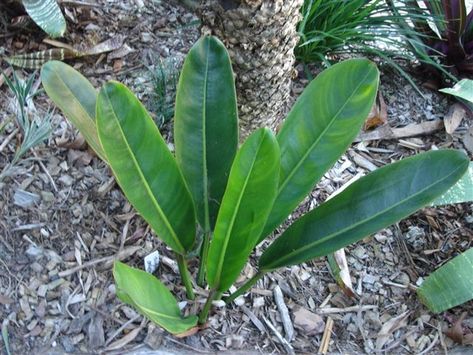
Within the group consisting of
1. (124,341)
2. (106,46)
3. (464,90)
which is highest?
(464,90)

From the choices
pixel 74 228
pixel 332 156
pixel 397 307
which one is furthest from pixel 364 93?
pixel 74 228

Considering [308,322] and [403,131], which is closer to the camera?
[308,322]

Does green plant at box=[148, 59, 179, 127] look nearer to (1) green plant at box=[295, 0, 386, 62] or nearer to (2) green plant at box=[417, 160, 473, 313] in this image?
(1) green plant at box=[295, 0, 386, 62]

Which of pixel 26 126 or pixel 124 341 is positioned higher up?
pixel 26 126

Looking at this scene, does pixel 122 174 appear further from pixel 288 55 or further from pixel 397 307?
pixel 397 307

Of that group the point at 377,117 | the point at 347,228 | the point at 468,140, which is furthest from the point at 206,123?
the point at 468,140

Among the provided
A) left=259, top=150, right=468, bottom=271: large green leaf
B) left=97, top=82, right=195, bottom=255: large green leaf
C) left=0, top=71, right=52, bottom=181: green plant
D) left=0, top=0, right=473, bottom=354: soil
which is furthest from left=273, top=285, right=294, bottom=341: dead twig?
left=0, top=71, right=52, bottom=181: green plant

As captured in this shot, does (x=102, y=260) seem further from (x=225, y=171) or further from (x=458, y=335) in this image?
(x=458, y=335)
